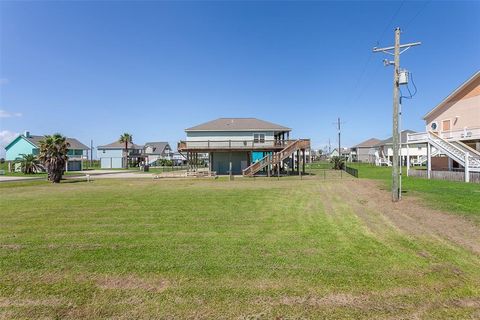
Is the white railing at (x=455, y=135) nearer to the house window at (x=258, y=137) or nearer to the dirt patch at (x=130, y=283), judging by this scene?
the house window at (x=258, y=137)

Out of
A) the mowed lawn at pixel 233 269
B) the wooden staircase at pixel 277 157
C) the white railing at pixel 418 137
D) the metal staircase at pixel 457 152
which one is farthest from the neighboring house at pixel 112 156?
the mowed lawn at pixel 233 269

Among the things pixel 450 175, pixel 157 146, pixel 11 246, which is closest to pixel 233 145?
pixel 450 175

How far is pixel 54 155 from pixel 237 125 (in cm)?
2048

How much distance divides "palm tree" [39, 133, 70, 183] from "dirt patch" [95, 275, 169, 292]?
27.9 m

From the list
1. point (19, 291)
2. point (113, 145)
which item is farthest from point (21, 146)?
point (19, 291)

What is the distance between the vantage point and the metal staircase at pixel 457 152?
788 inches

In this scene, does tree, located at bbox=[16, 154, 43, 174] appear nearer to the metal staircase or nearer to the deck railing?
the deck railing

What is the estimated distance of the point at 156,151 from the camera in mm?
93188

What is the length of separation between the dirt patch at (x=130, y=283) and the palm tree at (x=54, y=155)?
91.5ft

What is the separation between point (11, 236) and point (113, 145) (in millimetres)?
71368

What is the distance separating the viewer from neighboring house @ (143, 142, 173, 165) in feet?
299

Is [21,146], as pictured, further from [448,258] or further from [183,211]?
[448,258]

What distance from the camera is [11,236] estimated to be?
25.6 ft

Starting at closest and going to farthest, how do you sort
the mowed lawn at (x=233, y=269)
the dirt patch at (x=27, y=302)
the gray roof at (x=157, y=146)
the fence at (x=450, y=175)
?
the mowed lawn at (x=233, y=269), the dirt patch at (x=27, y=302), the fence at (x=450, y=175), the gray roof at (x=157, y=146)
